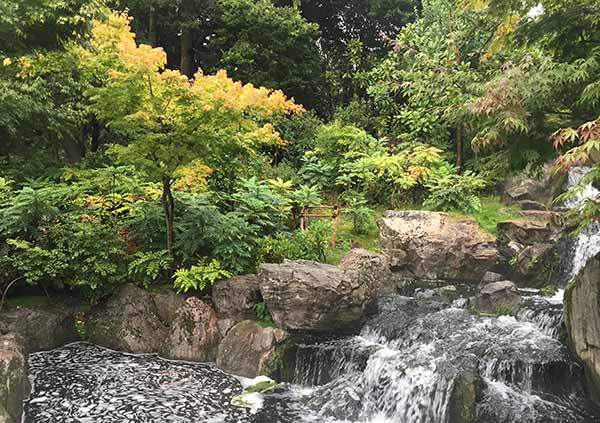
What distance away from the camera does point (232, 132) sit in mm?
9977

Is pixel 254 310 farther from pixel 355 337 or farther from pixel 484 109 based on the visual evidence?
pixel 484 109

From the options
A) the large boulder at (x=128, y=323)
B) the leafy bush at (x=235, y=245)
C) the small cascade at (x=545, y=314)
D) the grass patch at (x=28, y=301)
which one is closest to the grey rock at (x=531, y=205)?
the small cascade at (x=545, y=314)

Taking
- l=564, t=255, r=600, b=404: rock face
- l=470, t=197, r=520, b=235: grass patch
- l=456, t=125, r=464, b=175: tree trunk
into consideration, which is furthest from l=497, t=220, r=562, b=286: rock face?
l=456, t=125, r=464, b=175: tree trunk

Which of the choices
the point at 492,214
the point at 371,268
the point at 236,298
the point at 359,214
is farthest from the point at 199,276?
the point at 492,214

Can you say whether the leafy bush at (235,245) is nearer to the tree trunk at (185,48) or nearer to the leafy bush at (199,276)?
the leafy bush at (199,276)

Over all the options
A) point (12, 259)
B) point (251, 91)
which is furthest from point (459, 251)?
point (12, 259)

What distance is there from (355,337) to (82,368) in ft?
16.4

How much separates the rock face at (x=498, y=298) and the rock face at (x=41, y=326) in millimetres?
8481

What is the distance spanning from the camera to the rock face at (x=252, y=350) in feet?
29.0

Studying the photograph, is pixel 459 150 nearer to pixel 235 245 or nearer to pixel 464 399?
pixel 235 245

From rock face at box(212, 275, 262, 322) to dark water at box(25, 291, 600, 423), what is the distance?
1159 millimetres

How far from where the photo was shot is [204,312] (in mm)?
9805

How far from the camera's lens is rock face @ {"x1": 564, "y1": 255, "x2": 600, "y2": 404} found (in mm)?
7180

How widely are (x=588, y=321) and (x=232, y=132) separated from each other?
7099 millimetres
